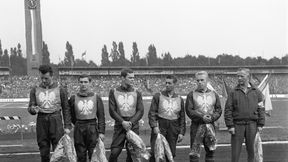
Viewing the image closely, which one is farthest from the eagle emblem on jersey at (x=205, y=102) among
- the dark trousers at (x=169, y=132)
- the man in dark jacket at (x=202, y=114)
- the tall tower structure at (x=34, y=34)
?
the tall tower structure at (x=34, y=34)

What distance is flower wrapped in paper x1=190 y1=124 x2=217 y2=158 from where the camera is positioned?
728cm

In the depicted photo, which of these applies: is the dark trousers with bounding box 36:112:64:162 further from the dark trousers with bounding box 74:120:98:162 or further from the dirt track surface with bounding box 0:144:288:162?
the dirt track surface with bounding box 0:144:288:162

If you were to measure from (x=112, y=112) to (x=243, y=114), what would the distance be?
2383 millimetres

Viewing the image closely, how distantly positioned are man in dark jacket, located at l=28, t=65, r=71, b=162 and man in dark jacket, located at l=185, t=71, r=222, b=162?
2233 mm

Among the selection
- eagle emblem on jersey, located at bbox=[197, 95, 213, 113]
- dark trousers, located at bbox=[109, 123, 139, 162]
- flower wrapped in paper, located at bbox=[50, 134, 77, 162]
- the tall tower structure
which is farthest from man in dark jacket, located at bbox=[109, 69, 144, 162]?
the tall tower structure

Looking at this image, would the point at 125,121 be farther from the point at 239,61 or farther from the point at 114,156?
the point at 239,61

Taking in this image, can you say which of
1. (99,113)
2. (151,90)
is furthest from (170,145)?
(151,90)

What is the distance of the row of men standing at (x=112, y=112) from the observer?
7.10 meters

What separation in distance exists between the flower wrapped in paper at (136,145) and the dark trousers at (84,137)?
611 millimetres

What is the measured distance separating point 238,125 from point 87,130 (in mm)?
2747

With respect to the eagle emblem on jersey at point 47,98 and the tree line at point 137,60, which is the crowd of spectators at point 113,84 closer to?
the tree line at point 137,60

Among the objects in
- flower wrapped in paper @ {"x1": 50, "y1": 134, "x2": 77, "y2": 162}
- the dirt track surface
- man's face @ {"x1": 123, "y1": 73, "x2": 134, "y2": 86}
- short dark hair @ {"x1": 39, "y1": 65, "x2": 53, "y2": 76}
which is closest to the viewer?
flower wrapped in paper @ {"x1": 50, "y1": 134, "x2": 77, "y2": 162}

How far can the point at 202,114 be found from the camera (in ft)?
23.9

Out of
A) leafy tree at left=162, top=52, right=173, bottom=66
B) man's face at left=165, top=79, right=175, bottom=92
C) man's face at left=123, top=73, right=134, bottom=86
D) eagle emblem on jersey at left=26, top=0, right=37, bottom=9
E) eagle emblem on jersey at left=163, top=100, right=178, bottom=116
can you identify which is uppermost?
eagle emblem on jersey at left=26, top=0, right=37, bottom=9
